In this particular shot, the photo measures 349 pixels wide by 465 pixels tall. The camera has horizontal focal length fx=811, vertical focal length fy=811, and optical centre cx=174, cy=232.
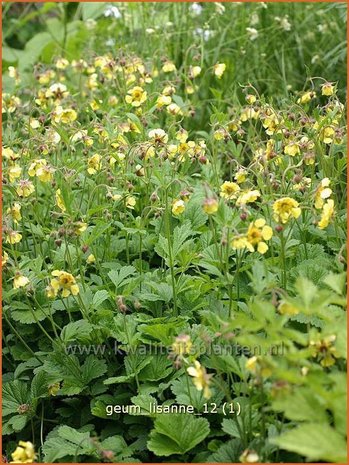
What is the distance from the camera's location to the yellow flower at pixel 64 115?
107 inches

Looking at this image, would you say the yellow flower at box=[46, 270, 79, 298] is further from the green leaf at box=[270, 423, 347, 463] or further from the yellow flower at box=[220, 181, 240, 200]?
the green leaf at box=[270, 423, 347, 463]

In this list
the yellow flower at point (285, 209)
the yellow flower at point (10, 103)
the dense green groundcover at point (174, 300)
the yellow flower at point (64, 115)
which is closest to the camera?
the dense green groundcover at point (174, 300)

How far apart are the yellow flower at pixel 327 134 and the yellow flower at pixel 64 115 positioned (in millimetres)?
840

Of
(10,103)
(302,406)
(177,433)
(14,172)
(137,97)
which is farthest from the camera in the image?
(10,103)

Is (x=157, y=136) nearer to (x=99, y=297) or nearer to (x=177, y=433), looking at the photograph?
(x=99, y=297)

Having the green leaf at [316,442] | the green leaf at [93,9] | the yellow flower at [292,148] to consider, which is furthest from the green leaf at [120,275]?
the green leaf at [93,9]

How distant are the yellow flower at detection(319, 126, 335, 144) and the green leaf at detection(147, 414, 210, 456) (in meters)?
0.98

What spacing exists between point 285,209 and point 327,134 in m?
0.59

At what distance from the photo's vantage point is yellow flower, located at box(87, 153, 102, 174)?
2.61 m

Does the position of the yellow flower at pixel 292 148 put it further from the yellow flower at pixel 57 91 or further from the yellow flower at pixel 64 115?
the yellow flower at pixel 57 91

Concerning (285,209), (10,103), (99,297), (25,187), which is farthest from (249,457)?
(10,103)

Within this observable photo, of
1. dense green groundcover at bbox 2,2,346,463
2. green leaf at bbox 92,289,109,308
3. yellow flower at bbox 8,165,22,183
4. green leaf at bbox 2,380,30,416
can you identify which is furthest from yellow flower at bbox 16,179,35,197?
green leaf at bbox 2,380,30,416

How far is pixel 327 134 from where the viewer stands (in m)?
2.53

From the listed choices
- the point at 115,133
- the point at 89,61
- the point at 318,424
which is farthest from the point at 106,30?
the point at 318,424
